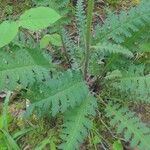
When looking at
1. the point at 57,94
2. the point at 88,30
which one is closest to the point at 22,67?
the point at 57,94

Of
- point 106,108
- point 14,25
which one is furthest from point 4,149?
point 14,25

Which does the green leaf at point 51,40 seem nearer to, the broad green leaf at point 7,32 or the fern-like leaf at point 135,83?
the fern-like leaf at point 135,83

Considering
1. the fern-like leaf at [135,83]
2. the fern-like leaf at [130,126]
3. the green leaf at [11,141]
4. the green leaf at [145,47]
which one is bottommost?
the green leaf at [11,141]

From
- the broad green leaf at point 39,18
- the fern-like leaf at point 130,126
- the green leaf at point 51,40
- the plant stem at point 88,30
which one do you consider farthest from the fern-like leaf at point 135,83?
the broad green leaf at point 39,18

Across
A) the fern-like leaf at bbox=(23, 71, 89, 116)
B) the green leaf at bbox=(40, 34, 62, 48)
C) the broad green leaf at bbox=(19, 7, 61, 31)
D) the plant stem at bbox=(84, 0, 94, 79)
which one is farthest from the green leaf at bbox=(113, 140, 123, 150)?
the broad green leaf at bbox=(19, 7, 61, 31)

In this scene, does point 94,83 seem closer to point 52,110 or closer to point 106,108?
point 106,108

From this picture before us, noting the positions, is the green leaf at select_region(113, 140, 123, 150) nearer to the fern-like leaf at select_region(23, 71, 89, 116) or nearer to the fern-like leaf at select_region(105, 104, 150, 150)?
the fern-like leaf at select_region(105, 104, 150, 150)
